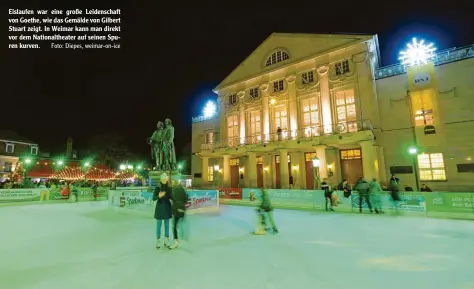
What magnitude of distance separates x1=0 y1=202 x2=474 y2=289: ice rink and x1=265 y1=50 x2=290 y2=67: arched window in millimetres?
20157

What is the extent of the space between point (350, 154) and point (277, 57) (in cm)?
1237

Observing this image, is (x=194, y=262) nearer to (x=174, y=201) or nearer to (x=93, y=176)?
(x=174, y=201)

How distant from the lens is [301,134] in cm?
2161

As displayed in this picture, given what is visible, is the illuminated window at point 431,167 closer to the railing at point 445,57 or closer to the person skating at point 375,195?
the railing at point 445,57

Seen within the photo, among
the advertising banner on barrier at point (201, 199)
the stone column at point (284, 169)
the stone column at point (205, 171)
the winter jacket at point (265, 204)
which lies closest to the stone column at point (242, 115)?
the stone column at point (205, 171)

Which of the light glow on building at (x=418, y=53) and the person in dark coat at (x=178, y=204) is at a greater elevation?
the light glow on building at (x=418, y=53)

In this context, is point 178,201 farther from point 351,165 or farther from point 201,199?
point 351,165

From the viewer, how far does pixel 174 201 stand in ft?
21.6

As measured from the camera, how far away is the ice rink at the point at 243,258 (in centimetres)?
405

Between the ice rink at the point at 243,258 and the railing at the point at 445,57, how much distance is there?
49.5 feet

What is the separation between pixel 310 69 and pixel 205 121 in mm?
14687

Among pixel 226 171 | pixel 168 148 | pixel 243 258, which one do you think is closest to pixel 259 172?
pixel 226 171

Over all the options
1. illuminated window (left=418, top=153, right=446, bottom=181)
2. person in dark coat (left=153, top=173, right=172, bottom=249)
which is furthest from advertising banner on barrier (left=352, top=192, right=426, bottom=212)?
person in dark coat (left=153, top=173, right=172, bottom=249)

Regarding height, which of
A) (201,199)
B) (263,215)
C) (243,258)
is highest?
(201,199)
